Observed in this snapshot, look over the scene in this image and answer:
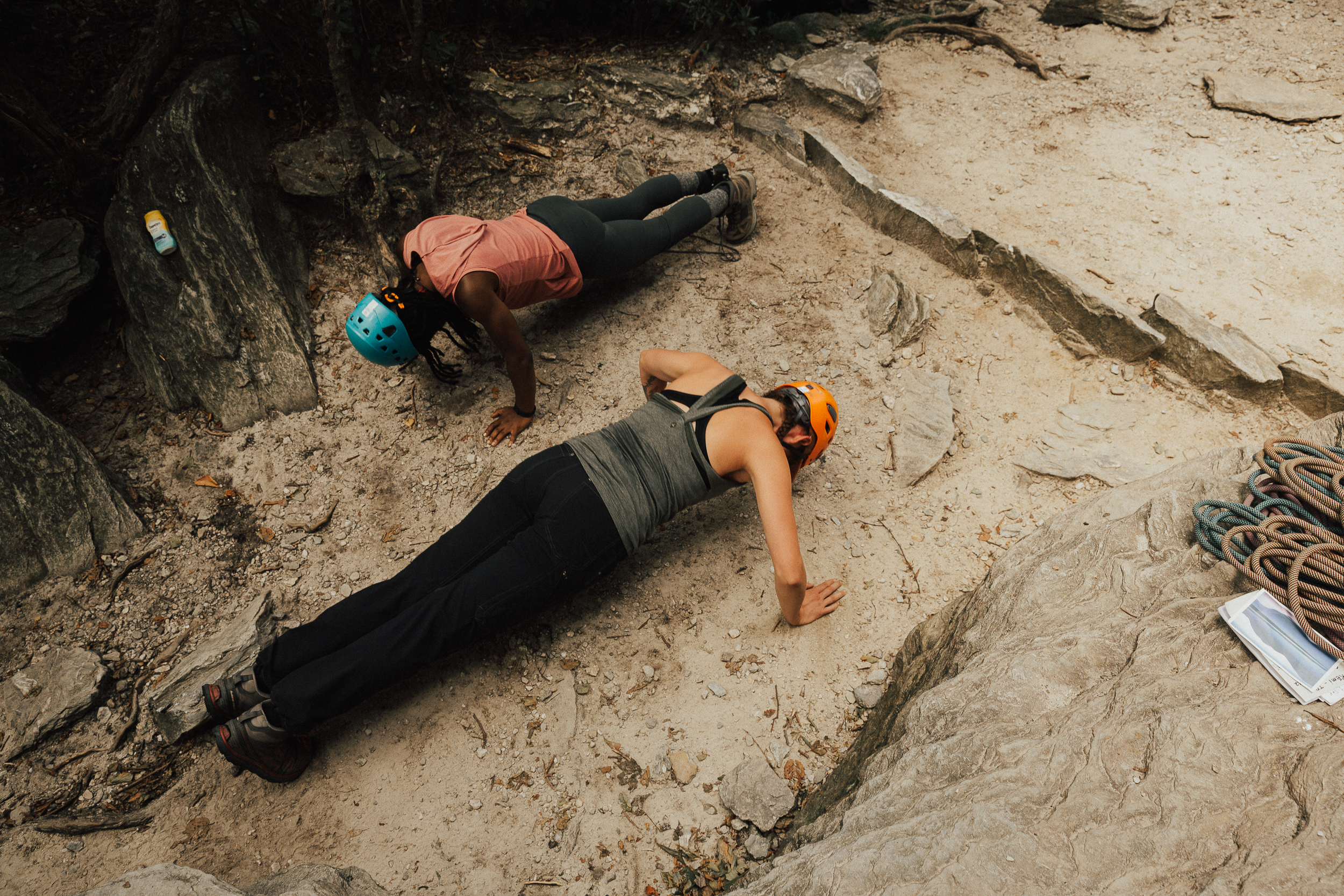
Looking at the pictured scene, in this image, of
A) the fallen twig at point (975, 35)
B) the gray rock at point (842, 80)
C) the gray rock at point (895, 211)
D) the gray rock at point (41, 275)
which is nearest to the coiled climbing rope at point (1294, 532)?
the gray rock at point (895, 211)

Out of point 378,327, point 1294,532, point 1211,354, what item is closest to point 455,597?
point 378,327

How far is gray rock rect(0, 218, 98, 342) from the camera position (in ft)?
11.7

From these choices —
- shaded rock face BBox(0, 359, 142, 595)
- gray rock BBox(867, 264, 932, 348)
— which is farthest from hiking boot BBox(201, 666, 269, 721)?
gray rock BBox(867, 264, 932, 348)

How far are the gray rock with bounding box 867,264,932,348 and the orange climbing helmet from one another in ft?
4.17

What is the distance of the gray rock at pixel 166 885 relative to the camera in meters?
1.93

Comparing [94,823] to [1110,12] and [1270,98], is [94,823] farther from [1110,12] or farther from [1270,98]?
[1110,12]

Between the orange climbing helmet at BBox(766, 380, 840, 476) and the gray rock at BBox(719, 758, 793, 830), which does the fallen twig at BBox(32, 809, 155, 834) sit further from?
the orange climbing helmet at BBox(766, 380, 840, 476)

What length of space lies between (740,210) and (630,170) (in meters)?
1.00

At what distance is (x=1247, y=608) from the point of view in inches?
65.2

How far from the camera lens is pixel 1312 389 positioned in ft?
9.93

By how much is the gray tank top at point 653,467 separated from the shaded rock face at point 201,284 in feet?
7.64

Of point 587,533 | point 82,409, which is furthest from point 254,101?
point 587,533

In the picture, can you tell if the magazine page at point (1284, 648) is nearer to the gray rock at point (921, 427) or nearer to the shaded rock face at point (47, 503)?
the gray rock at point (921, 427)

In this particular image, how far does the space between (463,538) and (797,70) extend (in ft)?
Result: 16.0
